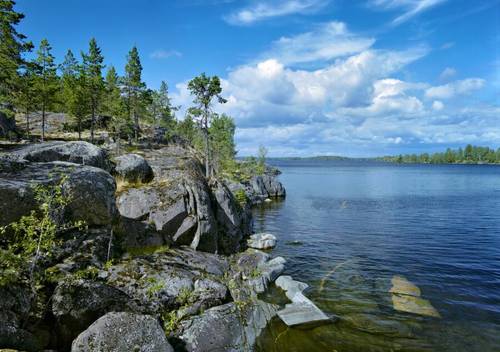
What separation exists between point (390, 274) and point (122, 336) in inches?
868

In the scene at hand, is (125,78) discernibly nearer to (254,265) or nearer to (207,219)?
(207,219)

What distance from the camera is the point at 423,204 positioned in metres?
64.1

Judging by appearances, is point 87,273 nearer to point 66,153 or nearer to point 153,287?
point 153,287

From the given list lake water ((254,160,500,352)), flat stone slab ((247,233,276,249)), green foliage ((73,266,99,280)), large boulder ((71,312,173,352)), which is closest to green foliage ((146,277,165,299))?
green foliage ((73,266,99,280))

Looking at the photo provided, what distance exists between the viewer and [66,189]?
16422 mm

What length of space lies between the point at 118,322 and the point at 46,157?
52.6 ft

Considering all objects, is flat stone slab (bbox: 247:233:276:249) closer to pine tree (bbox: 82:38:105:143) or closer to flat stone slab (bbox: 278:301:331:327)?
flat stone slab (bbox: 278:301:331:327)

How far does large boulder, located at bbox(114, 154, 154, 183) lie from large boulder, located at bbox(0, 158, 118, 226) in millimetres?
8429

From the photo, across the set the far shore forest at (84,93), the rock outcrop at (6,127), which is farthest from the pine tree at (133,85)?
the rock outcrop at (6,127)

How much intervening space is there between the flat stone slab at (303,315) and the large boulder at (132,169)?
18270mm

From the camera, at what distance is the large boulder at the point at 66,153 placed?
21.7 metres

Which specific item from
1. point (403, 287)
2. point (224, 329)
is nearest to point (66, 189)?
point (224, 329)

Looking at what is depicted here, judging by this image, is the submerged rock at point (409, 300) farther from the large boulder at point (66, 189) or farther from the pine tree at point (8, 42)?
the pine tree at point (8, 42)

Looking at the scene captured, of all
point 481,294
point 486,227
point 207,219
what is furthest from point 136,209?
point 486,227
